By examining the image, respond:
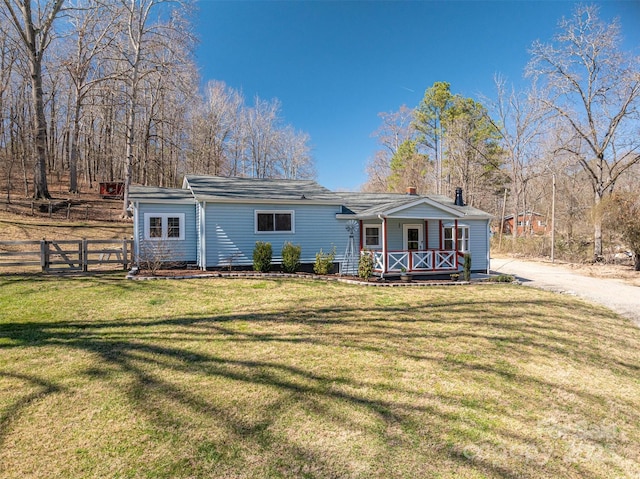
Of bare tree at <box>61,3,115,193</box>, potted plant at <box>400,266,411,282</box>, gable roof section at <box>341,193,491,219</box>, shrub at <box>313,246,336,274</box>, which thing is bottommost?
potted plant at <box>400,266,411,282</box>

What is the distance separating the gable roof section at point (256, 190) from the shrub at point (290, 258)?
1.85 metres

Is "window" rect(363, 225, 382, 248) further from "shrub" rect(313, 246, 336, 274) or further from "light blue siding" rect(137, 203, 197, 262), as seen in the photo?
"light blue siding" rect(137, 203, 197, 262)

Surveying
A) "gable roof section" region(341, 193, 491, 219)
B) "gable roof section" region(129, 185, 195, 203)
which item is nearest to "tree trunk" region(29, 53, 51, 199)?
"gable roof section" region(129, 185, 195, 203)

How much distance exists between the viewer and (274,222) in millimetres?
13266

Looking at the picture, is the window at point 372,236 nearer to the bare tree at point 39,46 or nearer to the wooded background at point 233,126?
the wooded background at point 233,126

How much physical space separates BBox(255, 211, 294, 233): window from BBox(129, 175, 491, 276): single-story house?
0.13ft

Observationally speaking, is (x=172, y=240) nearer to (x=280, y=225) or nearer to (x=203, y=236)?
(x=203, y=236)

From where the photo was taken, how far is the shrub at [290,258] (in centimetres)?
1249

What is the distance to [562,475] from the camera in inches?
116

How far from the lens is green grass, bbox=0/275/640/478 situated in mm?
2936

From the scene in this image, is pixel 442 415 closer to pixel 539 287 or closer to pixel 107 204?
pixel 539 287

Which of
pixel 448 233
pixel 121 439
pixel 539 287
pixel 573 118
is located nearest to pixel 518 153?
pixel 573 118

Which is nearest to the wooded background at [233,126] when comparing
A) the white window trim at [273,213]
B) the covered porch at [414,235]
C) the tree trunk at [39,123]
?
the tree trunk at [39,123]

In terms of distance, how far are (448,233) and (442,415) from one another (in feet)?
43.2
